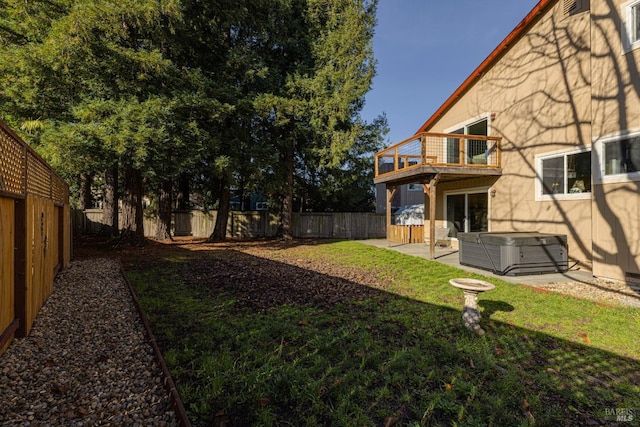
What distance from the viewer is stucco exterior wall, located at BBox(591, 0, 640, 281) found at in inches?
242

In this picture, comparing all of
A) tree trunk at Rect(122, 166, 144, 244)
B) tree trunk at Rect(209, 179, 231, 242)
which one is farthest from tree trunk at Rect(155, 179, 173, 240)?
tree trunk at Rect(122, 166, 144, 244)

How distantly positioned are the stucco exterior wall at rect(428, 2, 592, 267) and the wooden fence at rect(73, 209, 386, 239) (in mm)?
8888

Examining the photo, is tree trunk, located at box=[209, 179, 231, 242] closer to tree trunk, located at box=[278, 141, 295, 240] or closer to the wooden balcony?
tree trunk, located at box=[278, 141, 295, 240]

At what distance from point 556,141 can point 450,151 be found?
11.8ft

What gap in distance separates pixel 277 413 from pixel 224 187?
1461cm

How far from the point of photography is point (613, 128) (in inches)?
256

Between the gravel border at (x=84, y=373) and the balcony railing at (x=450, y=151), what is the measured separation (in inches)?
342

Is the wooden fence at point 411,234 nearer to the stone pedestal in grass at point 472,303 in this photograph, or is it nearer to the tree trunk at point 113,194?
the stone pedestal in grass at point 472,303

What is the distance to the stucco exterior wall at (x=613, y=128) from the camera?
6.14m

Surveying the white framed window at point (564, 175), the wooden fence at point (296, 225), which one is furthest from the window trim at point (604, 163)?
the wooden fence at point (296, 225)

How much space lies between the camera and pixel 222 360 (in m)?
3.21

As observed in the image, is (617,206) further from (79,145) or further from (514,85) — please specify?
(79,145)

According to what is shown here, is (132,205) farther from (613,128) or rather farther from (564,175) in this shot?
(613,128)

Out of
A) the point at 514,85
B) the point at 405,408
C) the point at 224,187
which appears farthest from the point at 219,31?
the point at 405,408
